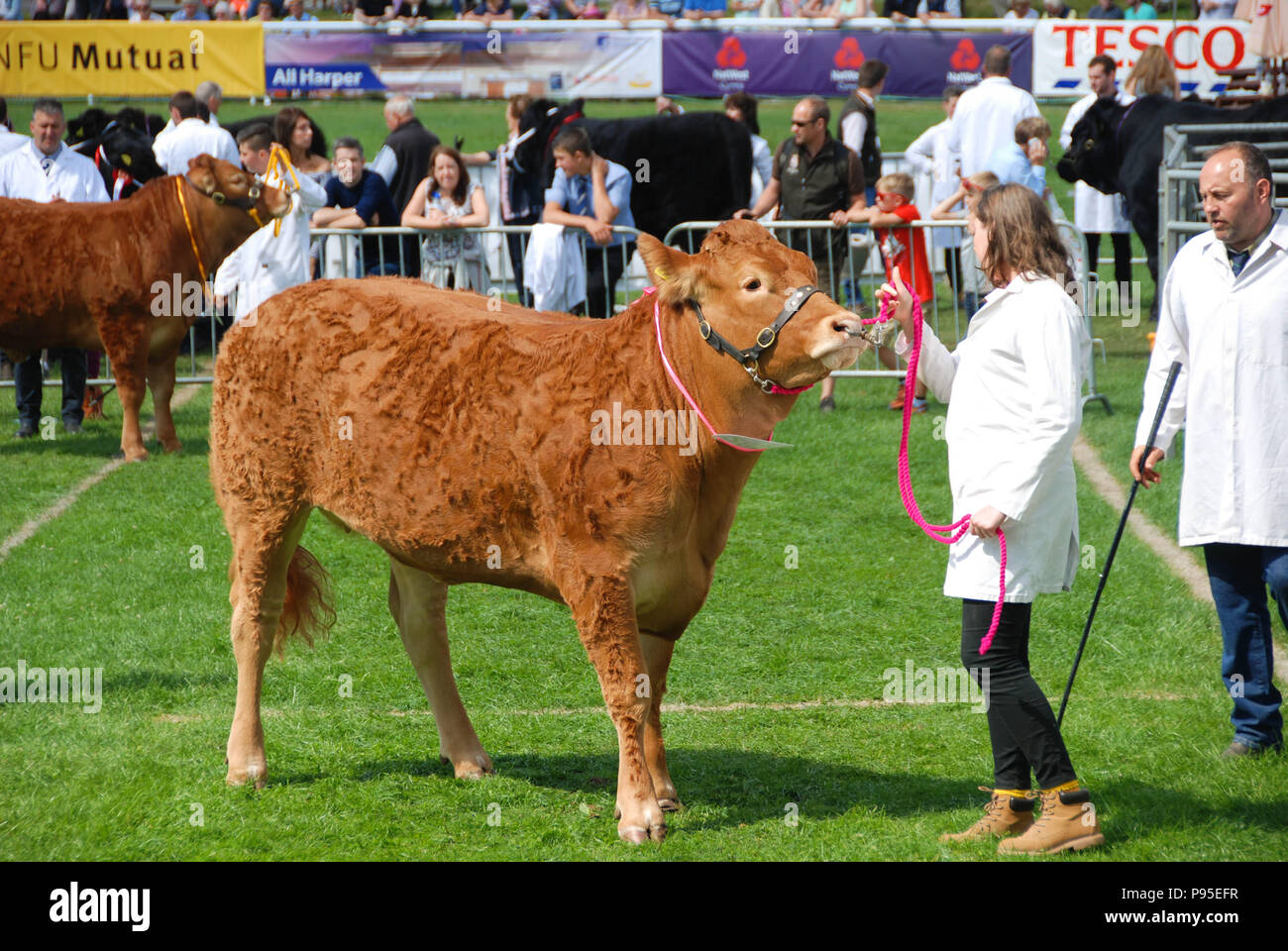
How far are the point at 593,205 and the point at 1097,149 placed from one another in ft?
18.5

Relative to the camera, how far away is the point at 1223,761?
215 inches

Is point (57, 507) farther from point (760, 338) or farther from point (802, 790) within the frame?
point (760, 338)

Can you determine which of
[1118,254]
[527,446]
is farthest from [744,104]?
[527,446]

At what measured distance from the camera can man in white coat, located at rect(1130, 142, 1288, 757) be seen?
5.16 m

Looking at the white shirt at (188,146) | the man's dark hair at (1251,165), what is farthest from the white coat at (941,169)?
the man's dark hair at (1251,165)

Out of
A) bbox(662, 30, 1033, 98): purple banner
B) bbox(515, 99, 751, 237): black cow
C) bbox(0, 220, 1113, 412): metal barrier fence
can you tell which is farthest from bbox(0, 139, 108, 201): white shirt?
bbox(662, 30, 1033, 98): purple banner

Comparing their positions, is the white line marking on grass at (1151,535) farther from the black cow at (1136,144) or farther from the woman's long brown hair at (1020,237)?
the black cow at (1136,144)

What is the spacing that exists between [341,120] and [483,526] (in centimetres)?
2160

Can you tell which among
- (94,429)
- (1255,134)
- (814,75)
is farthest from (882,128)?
(94,429)

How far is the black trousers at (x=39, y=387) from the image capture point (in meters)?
11.3

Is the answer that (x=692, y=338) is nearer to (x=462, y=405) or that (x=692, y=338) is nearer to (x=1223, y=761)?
(x=462, y=405)

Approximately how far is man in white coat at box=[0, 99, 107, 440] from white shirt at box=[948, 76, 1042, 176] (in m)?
8.05

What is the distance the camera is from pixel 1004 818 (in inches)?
188

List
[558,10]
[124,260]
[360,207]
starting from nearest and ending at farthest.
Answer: [124,260] < [360,207] < [558,10]
